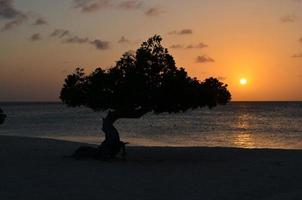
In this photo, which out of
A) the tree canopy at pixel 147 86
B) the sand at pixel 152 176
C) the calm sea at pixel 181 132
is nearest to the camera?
the sand at pixel 152 176

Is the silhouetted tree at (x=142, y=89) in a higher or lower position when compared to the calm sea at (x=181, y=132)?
higher

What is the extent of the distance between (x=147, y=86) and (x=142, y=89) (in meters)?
0.26

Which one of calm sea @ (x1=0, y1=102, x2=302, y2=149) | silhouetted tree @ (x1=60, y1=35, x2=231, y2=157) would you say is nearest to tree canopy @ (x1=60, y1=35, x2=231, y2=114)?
silhouetted tree @ (x1=60, y1=35, x2=231, y2=157)

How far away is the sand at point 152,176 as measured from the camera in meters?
15.4

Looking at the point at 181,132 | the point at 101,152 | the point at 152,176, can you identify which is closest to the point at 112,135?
the point at 101,152

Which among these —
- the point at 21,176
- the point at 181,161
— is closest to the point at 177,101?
the point at 181,161

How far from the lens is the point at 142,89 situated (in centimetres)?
2242

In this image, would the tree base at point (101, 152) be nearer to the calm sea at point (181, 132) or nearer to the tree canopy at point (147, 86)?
the tree canopy at point (147, 86)

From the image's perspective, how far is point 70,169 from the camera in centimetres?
1994

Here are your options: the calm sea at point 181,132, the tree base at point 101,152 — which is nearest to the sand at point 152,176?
the tree base at point 101,152

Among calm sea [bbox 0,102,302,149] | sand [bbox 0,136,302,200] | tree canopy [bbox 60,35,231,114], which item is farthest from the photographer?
calm sea [bbox 0,102,302,149]

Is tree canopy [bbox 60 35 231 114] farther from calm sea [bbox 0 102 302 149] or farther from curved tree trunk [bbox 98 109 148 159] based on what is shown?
calm sea [bbox 0 102 302 149]

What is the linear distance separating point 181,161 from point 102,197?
30.4 feet

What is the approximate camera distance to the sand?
15367 mm
